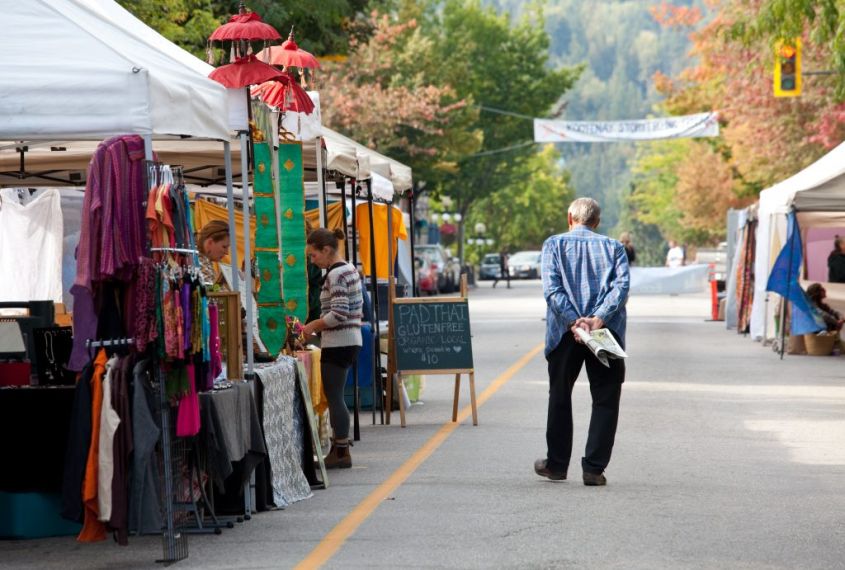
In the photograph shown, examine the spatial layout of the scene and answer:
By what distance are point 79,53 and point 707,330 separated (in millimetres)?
22728

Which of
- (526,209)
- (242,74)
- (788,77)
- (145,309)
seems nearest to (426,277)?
(788,77)

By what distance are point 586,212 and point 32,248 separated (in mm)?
9642

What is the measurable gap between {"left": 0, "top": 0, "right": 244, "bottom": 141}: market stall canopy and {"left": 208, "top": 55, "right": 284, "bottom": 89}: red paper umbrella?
207 mm

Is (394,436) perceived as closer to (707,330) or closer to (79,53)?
(79,53)

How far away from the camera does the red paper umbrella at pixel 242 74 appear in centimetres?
945

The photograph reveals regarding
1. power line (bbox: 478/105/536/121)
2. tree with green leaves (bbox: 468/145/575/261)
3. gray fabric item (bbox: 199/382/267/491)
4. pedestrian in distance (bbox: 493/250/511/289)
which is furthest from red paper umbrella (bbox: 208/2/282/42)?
tree with green leaves (bbox: 468/145/575/261)

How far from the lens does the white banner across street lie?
47.6 m

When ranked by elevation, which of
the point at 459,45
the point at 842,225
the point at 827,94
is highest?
the point at 459,45

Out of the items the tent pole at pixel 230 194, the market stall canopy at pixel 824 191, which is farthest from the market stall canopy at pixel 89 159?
the market stall canopy at pixel 824 191

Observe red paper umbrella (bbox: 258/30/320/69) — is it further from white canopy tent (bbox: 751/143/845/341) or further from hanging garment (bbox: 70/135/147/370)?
white canopy tent (bbox: 751/143/845/341)

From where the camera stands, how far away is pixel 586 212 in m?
10.6

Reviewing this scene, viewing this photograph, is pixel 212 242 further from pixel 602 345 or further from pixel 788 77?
pixel 788 77

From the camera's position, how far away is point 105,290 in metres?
8.32

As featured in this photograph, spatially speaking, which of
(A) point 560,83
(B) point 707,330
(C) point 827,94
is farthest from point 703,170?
(B) point 707,330
